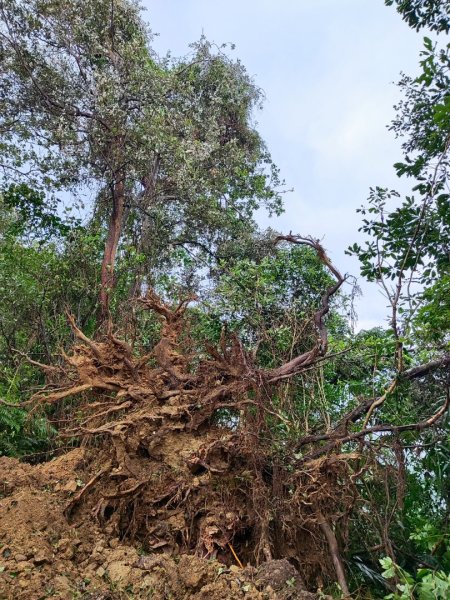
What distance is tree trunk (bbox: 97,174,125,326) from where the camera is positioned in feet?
30.9

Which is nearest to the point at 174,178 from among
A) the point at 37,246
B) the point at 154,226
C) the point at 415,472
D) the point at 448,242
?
the point at 154,226

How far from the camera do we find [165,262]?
13391 mm

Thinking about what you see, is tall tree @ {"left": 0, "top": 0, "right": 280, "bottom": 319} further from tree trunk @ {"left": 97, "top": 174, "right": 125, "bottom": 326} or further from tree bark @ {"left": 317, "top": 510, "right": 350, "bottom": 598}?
tree bark @ {"left": 317, "top": 510, "right": 350, "bottom": 598}

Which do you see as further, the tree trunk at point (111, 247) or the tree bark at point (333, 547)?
the tree trunk at point (111, 247)

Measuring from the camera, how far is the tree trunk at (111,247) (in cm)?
942

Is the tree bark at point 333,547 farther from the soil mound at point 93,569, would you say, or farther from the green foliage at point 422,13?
the green foliage at point 422,13

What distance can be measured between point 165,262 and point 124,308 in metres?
5.02

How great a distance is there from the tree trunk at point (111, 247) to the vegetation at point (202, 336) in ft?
0.15

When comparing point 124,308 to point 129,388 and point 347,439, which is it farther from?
point 347,439

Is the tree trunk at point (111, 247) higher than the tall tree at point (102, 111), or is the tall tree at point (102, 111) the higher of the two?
the tall tree at point (102, 111)

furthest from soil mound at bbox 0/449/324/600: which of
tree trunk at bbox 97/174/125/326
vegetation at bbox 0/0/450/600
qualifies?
tree trunk at bbox 97/174/125/326

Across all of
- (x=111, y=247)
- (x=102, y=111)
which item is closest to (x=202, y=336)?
(x=111, y=247)

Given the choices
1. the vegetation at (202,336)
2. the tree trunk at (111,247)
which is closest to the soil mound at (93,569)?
the vegetation at (202,336)

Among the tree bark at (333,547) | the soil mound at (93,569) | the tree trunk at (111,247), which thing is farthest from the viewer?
the tree trunk at (111,247)
